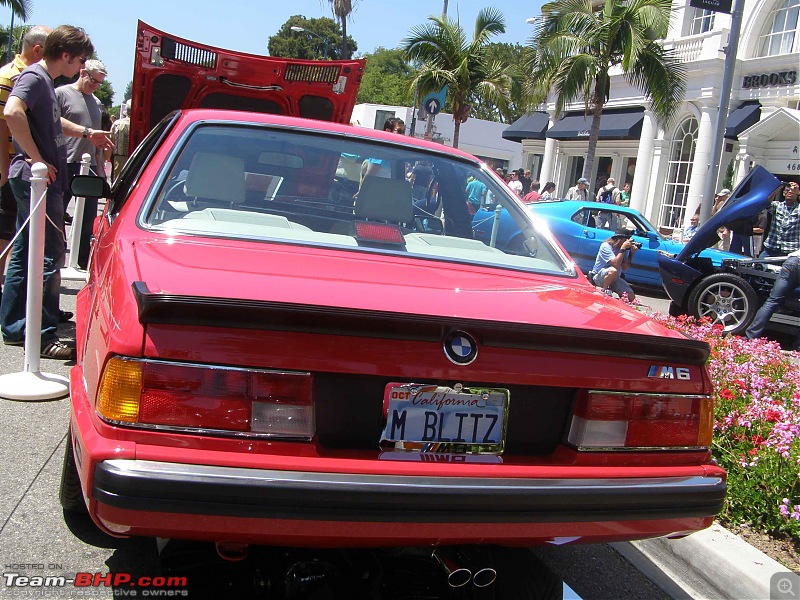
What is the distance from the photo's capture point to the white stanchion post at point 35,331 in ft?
14.0

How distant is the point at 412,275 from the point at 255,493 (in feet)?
3.23

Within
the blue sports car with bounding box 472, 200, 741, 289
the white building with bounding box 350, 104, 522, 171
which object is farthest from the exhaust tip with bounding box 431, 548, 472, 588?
the white building with bounding box 350, 104, 522, 171

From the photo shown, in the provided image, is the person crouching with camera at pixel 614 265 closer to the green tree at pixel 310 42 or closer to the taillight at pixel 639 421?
the taillight at pixel 639 421

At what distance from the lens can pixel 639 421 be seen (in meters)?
2.37

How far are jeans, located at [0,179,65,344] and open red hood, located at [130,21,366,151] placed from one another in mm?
1427

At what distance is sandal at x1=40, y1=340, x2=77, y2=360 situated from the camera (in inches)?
196

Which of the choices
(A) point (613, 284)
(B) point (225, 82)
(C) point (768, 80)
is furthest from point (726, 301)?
(C) point (768, 80)

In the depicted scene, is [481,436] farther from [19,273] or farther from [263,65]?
[263,65]

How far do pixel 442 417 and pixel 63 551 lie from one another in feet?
5.07

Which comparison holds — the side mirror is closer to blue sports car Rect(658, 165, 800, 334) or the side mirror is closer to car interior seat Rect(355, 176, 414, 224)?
car interior seat Rect(355, 176, 414, 224)

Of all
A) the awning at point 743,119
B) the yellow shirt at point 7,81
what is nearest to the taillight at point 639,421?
the yellow shirt at point 7,81

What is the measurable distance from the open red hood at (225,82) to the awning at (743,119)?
15.8m

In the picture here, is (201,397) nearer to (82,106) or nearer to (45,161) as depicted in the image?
(45,161)

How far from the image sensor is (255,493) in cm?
195
